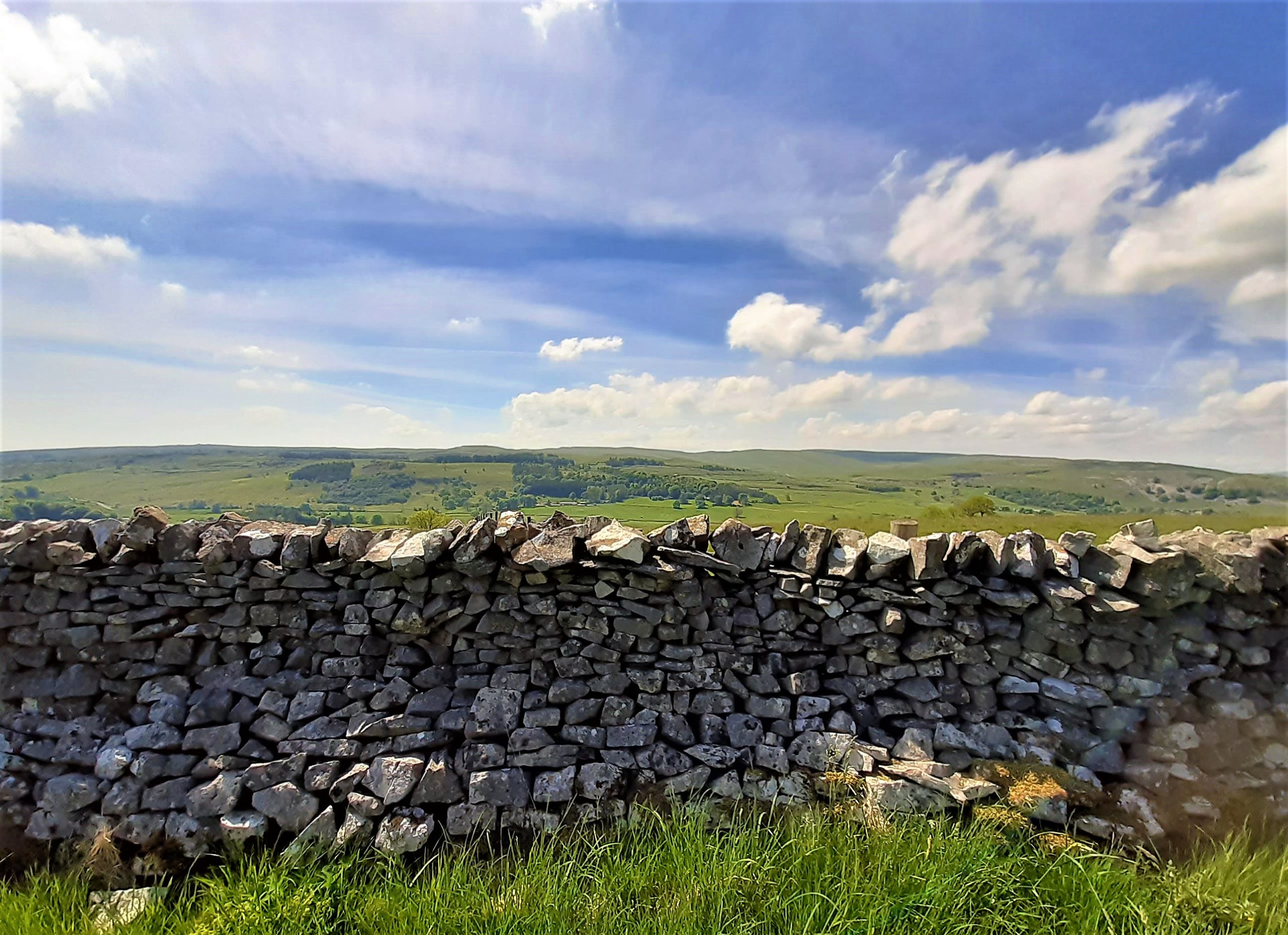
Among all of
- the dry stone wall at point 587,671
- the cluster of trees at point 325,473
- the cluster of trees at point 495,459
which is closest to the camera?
the dry stone wall at point 587,671

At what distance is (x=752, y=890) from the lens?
156 inches

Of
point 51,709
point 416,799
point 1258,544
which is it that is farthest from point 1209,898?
point 51,709

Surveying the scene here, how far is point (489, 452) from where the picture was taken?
3182 inches

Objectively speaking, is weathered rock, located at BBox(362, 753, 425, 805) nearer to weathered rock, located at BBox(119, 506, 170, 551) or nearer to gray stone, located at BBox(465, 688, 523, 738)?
gray stone, located at BBox(465, 688, 523, 738)

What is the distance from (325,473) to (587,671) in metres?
44.9

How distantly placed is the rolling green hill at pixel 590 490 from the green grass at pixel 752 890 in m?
3.06

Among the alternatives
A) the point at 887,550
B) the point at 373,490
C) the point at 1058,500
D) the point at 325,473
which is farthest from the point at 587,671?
the point at 325,473

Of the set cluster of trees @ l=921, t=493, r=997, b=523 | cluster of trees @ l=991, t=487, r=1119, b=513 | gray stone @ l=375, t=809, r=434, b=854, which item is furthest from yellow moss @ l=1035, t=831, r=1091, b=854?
cluster of trees @ l=991, t=487, r=1119, b=513

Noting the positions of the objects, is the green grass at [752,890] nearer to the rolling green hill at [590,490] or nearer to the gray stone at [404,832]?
the gray stone at [404,832]

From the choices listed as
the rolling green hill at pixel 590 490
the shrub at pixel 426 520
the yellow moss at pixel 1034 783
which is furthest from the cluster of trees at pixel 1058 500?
the shrub at pixel 426 520

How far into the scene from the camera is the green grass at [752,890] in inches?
149

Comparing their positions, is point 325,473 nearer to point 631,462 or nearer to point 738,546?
point 631,462

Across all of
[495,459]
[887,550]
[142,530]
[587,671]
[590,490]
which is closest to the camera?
[887,550]

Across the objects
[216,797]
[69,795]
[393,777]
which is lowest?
[69,795]
